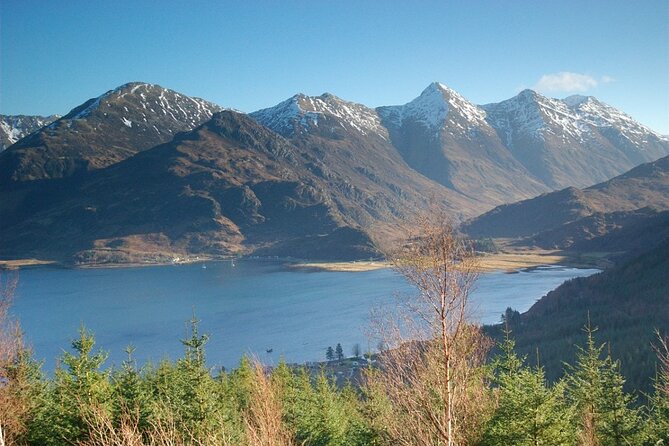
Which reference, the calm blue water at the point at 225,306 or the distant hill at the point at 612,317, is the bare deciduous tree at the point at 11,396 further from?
the distant hill at the point at 612,317

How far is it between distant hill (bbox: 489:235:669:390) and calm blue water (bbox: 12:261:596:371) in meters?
9.35

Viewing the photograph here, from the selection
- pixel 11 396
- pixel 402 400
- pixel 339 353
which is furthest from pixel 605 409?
pixel 339 353

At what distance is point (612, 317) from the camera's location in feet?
274

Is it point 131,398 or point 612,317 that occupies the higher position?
point 131,398

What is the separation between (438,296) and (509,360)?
12521 millimetres

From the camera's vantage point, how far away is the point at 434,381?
1114 centimetres

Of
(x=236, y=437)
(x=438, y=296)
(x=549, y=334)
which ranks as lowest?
(x=549, y=334)

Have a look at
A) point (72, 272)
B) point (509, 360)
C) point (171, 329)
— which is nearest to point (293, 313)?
point (171, 329)

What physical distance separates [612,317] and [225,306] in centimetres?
7788

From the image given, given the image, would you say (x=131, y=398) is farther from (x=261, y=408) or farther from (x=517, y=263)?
(x=517, y=263)

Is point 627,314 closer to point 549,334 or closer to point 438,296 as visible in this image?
point 549,334

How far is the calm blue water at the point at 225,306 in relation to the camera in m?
87.2

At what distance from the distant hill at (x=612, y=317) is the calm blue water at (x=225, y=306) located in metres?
9.35

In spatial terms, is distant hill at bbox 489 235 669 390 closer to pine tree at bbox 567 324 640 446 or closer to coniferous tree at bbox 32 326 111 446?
pine tree at bbox 567 324 640 446
